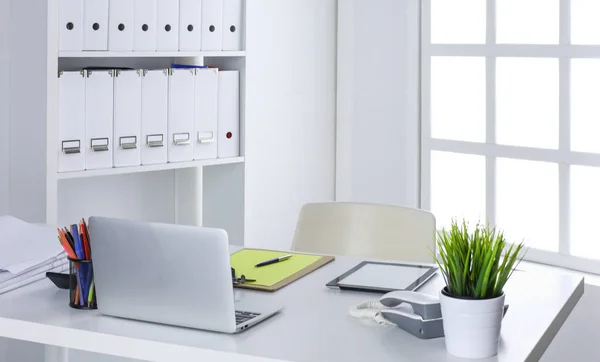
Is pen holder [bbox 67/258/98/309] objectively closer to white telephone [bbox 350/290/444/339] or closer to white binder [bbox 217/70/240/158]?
white telephone [bbox 350/290/444/339]

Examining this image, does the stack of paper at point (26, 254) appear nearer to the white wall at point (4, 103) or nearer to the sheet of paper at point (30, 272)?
the sheet of paper at point (30, 272)

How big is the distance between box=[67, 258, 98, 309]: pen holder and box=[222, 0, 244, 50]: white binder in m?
1.60

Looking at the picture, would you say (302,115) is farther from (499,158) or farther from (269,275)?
(269,275)

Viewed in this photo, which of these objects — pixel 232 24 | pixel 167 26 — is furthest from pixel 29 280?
pixel 232 24

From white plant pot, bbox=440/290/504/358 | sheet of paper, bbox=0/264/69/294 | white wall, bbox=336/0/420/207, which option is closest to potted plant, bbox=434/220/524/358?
white plant pot, bbox=440/290/504/358

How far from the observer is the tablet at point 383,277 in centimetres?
185

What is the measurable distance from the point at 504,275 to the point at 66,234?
0.80m

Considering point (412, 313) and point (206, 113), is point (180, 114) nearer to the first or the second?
point (206, 113)

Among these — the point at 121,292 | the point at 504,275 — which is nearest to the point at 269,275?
the point at 121,292

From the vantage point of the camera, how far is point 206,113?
3111mm

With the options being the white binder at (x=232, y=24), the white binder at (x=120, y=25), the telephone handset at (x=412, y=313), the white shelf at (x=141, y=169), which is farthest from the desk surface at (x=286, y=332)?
the white binder at (x=232, y=24)

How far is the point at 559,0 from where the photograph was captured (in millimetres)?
3100

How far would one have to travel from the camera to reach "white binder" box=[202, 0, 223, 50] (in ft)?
10.1

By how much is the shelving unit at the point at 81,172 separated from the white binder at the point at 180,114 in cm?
5
